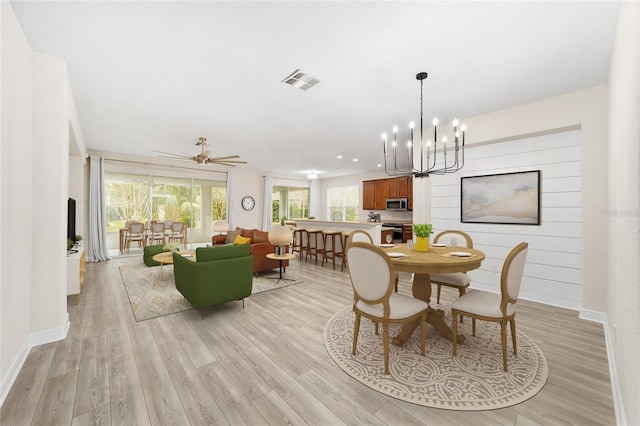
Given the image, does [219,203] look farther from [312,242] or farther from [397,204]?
[397,204]

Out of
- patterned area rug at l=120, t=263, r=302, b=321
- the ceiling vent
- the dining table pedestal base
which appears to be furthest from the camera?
patterned area rug at l=120, t=263, r=302, b=321

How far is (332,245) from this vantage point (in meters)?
5.99

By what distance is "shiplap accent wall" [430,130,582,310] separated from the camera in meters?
3.42

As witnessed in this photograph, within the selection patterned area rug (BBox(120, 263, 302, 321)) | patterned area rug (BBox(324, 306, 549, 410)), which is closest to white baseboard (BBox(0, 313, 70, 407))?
patterned area rug (BBox(120, 263, 302, 321))

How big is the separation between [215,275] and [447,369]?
2.53 meters

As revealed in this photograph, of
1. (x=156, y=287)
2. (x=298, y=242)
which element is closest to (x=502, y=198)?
(x=298, y=242)

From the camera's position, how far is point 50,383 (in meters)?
1.91

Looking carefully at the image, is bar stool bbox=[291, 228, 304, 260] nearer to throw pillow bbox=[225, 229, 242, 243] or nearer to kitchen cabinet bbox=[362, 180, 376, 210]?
throw pillow bbox=[225, 229, 242, 243]

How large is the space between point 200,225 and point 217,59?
6.49m

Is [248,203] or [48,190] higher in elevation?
[248,203]

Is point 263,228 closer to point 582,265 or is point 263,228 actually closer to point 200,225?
point 200,225

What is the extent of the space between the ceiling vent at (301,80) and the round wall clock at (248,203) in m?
6.44

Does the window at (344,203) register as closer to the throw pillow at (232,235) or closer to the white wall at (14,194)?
the throw pillow at (232,235)

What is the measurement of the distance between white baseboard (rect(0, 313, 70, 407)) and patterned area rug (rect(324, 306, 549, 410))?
2332mm
